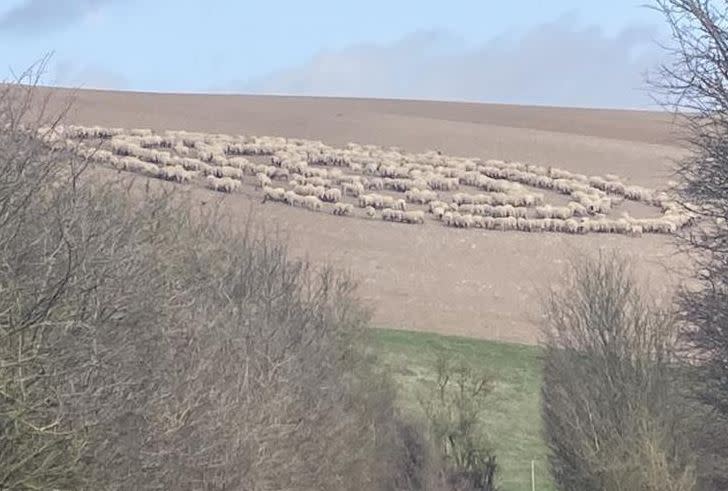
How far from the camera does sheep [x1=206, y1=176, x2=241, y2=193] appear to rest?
5584 cm

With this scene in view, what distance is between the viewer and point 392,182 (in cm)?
6288

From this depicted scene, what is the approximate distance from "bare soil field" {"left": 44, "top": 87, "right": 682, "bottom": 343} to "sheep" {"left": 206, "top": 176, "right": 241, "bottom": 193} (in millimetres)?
507

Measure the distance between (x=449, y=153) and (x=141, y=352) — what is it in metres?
61.9

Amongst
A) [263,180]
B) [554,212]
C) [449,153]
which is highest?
[449,153]

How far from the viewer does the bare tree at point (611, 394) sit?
2583cm

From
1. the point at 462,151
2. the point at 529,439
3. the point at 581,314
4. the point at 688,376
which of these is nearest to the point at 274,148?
the point at 462,151

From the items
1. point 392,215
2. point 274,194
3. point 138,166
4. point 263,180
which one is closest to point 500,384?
point 392,215

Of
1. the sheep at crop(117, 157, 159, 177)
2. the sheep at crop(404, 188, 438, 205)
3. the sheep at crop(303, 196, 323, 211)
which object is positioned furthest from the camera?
the sheep at crop(404, 188, 438, 205)

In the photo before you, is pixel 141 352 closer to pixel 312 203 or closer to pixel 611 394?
pixel 611 394

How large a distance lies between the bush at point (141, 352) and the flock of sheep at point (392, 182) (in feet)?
102

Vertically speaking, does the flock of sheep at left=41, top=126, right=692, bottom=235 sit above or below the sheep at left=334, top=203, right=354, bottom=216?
above

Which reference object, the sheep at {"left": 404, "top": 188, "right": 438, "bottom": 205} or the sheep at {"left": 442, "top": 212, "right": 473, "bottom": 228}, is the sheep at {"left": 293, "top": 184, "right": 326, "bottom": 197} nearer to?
the sheep at {"left": 404, "top": 188, "right": 438, "bottom": 205}

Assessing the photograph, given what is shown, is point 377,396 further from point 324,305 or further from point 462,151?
point 462,151

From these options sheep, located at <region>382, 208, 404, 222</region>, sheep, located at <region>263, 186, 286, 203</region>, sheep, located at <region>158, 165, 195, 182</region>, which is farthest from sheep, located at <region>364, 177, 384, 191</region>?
sheep, located at <region>158, 165, 195, 182</region>
